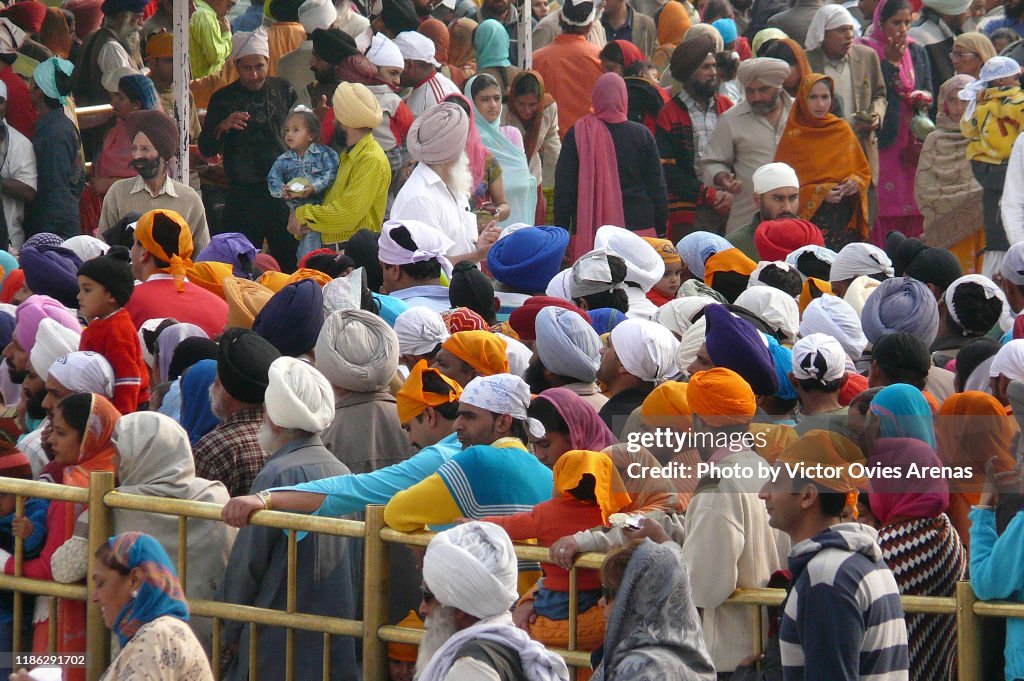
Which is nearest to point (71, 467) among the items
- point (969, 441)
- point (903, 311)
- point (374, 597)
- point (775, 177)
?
point (374, 597)

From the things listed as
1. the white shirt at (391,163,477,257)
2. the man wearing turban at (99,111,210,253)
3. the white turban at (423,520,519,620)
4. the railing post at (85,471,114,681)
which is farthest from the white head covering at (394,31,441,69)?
the white turban at (423,520,519,620)

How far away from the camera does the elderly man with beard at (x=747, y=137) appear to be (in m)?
12.7

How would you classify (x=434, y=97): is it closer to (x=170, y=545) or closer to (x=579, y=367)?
(x=579, y=367)

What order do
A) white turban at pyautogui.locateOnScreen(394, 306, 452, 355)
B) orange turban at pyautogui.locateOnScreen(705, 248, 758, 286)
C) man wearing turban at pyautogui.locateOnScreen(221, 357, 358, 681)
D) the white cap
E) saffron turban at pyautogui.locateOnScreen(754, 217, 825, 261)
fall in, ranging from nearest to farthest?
man wearing turban at pyautogui.locateOnScreen(221, 357, 358, 681) → white turban at pyautogui.locateOnScreen(394, 306, 452, 355) → orange turban at pyautogui.locateOnScreen(705, 248, 758, 286) → saffron turban at pyautogui.locateOnScreen(754, 217, 825, 261) → the white cap

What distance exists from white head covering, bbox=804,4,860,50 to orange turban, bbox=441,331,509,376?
7.82m

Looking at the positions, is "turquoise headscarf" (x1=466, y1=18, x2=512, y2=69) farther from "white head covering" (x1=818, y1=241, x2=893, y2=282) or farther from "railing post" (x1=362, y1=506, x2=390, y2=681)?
"railing post" (x1=362, y1=506, x2=390, y2=681)

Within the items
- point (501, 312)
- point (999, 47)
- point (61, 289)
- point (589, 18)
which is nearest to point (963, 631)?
point (501, 312)

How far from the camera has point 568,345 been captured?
6.99 meters

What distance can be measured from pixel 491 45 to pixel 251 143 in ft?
8.88

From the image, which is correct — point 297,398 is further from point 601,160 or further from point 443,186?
point 601,160

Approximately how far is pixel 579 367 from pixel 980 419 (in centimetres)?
156

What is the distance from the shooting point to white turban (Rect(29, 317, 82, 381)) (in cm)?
756

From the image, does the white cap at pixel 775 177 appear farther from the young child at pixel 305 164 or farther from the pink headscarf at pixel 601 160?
the young child at pixel 305 164

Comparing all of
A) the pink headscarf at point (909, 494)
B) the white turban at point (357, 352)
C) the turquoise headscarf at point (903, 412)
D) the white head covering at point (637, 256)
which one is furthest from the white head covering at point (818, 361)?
the white head covering at point (637, 256)
